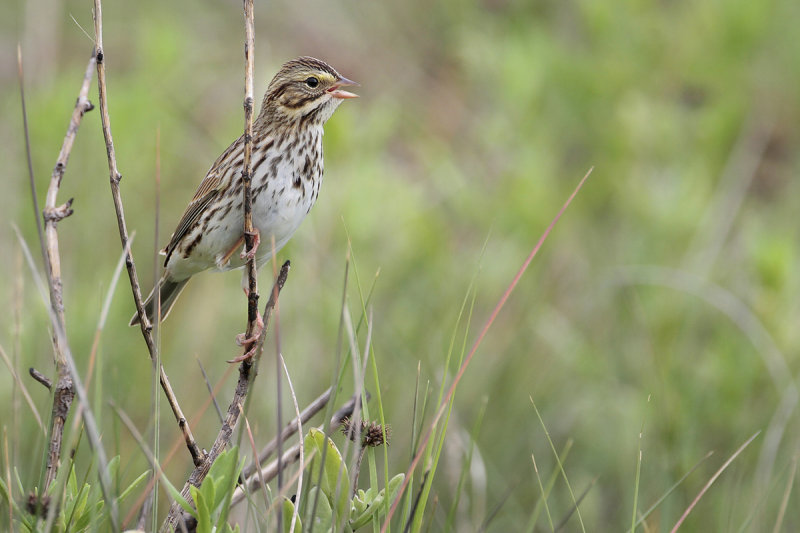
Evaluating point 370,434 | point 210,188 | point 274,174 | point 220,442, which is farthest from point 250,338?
point 210,188

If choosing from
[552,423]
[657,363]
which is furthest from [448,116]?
[657,363]

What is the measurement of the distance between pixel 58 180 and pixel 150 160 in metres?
3.46

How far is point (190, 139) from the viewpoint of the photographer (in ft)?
22.9

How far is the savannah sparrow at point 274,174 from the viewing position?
331 cm

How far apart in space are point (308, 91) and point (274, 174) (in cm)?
33

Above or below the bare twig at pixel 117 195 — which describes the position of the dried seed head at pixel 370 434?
below

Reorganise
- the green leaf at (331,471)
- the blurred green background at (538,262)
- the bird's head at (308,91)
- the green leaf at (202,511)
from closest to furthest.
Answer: the green leaf at (202,511)
the green leaf at (331,471)
the bird's head at (308,91)
the blurred green background at (538,262)

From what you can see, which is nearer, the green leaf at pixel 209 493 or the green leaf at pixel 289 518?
the green leaf at pixel 209 493

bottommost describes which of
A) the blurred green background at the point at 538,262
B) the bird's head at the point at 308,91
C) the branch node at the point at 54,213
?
the blurred green background at the point at 538,262

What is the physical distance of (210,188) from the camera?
3604 millimetres

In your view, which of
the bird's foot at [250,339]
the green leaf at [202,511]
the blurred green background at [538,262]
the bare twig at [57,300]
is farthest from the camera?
the blurred green background at [538,262]

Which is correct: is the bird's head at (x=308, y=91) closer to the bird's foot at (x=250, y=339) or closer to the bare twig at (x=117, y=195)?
the bird's foot at (x=250, y=339)

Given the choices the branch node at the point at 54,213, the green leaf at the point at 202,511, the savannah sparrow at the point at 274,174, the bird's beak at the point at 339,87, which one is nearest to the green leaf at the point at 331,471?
the green leaf at the point at 202,511

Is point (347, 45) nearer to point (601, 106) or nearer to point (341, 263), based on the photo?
point (601, 106)
